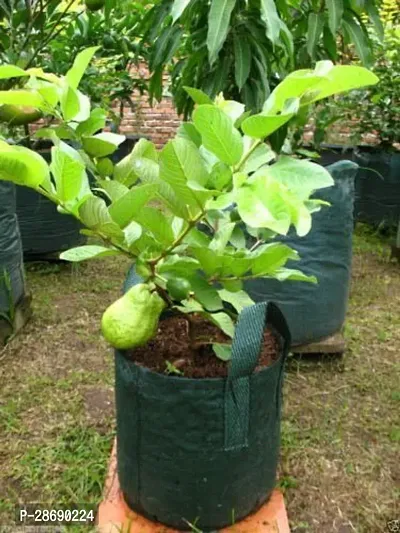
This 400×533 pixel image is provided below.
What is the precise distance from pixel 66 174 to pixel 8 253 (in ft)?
5.45

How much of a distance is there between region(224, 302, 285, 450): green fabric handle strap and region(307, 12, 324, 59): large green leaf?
58.1 inches

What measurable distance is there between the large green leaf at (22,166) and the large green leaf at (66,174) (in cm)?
2

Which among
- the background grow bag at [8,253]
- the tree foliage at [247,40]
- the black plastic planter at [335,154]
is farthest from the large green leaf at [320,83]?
the black plastic planter at [335,154]

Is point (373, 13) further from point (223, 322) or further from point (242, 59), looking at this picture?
point (223, 322)

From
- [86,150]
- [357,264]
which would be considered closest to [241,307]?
[86,150]

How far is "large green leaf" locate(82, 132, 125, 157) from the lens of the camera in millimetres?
1298

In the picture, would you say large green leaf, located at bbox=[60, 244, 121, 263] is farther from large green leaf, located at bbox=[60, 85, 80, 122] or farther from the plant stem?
large green leaf, located at bbox=[60, 85, 80, 122]

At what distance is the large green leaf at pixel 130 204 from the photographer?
3.56ft

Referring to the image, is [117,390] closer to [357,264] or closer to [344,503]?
[344,503]

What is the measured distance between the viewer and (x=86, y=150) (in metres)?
1.33

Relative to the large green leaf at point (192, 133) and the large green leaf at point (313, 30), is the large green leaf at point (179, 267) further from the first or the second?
the large green leaf at point (313, 30)

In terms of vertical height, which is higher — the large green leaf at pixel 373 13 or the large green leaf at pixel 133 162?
the large green leaf at pixel 373 13

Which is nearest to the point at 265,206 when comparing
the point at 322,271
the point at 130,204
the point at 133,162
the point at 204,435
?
the point at 130,204

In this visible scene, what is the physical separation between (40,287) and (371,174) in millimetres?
2474
